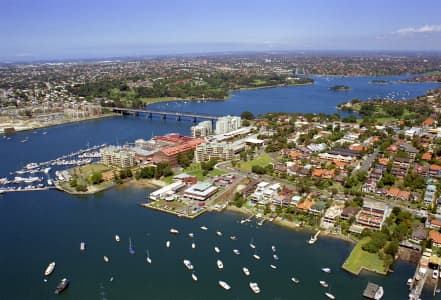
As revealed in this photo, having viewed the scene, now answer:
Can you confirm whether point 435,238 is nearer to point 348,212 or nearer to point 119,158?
point 348,212

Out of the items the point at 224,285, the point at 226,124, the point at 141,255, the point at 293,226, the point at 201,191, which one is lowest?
the point at 141,255

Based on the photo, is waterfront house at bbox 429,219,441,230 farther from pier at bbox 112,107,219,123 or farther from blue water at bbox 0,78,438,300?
pier at bbox 112,107,219,123

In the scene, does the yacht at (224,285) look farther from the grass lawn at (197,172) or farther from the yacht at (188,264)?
the grass lawn at (197,172)

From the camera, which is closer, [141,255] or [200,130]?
[141,255]

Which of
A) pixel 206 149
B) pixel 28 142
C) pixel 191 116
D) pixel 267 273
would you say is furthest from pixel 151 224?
pixel 191 116

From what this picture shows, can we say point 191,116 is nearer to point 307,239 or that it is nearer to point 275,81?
point 307,239

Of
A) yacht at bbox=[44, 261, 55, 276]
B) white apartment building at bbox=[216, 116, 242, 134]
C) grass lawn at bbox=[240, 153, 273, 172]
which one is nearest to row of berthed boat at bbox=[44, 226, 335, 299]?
yacht at bbox=[44, 261, 55, 276]

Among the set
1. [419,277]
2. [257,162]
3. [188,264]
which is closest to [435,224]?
[419,277]
